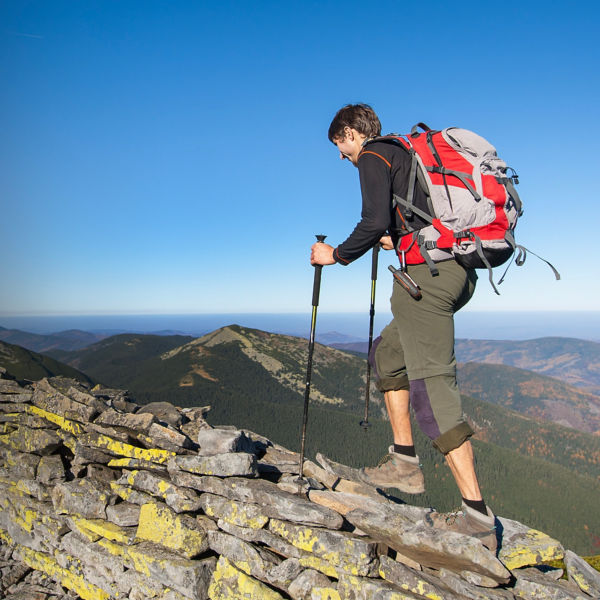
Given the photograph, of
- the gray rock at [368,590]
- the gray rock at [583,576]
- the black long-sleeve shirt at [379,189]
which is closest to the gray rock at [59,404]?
the gray rock at [368,590]

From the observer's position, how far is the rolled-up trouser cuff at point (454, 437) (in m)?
4.59

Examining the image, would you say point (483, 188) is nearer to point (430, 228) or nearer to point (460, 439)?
point (430, 228)

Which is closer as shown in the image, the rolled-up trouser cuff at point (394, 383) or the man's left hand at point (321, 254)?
the man's left hand at point (321, 254)

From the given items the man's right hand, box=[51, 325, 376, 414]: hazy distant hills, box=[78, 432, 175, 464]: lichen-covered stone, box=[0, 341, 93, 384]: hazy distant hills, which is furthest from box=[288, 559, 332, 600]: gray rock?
box=[51, 325, 376, 414]: hazy distant hills

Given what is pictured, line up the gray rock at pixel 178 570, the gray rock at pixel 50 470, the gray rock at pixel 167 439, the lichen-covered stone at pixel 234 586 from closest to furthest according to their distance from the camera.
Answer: the lichen-covered stone at pixel 234 586 < the gray rock at pixel 178 570 < the gray rock at pixel 167 439 < the gray rock at pixel 50 470

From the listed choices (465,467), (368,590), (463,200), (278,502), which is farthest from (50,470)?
(463,200)

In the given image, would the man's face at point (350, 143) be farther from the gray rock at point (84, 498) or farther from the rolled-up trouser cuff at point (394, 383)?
the gray rock at point (84, 498)

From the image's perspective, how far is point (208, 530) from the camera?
5.68 metres

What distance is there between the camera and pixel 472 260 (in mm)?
4555

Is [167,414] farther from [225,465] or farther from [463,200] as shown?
[463,200]

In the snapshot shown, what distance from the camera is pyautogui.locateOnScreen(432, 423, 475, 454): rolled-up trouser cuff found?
459cm

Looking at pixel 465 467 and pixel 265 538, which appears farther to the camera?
pixel 265 538

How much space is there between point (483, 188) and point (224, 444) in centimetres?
477

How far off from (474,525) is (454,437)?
1153mm
